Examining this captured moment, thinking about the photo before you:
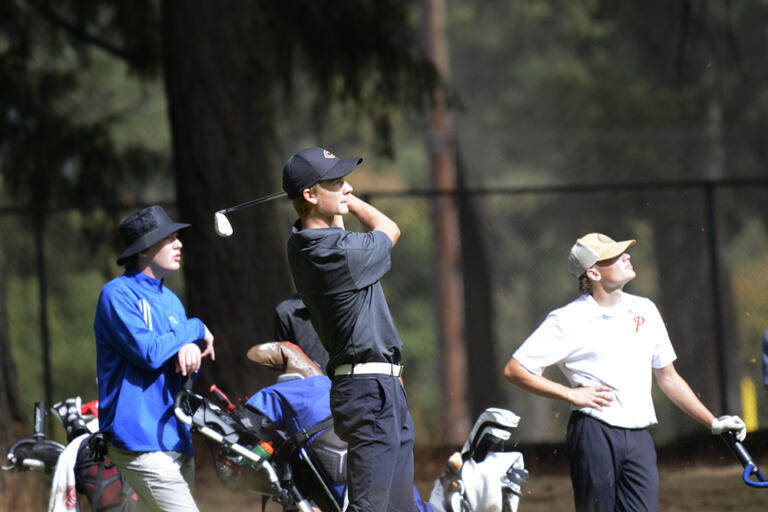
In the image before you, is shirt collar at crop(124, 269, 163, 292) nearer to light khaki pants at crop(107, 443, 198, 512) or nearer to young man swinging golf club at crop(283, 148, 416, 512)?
light khaki pants at crop(107, 443, 198, 512)

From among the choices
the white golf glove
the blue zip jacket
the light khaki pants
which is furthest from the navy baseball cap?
the white golf glove

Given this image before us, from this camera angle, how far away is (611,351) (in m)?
5.21

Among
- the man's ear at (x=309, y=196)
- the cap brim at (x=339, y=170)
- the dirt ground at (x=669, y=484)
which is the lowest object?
the dirt ground at (x=669, y=484)

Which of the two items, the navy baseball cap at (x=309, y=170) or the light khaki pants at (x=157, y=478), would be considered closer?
the navy baseball cap at (x=309, y=170)

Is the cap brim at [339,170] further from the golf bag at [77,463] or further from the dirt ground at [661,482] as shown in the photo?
the dirt ground at [661,482]

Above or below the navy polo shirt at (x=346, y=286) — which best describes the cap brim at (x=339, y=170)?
above

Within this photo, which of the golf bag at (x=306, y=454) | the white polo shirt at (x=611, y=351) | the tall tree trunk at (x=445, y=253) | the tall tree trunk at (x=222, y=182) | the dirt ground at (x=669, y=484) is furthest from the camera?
the tall tree trunk at (x=445, y=253)

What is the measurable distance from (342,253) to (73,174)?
9225mm

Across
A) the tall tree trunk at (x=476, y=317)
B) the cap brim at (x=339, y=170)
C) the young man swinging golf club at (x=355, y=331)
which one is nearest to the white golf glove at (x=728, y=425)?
the young man swinging golf club at (x=355, y=331)

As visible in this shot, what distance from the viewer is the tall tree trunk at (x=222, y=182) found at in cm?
988

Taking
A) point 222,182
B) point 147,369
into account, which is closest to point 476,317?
point 222,182

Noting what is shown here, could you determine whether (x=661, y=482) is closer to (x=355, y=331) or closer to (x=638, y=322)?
(x=638, y=322)

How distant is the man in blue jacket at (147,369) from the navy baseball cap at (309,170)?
901 millimetres

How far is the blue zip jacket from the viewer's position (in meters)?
5.24
